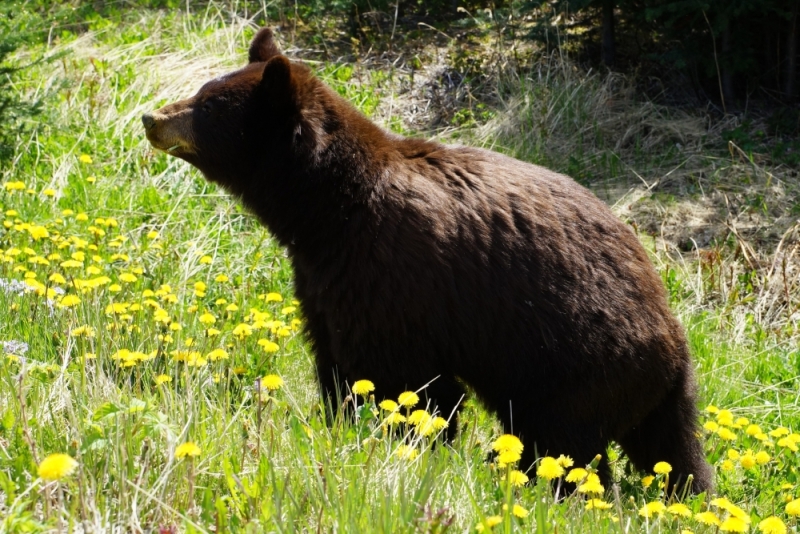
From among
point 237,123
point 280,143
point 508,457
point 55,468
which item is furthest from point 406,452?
point 237,123

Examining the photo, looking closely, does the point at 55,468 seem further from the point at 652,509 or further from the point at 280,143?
the point at 280,143

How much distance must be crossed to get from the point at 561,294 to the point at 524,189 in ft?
1.74

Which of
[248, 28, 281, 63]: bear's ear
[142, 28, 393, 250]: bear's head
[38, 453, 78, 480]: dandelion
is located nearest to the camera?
[38, 453, 78, 480]: dandelion

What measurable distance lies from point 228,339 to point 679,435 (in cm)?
256

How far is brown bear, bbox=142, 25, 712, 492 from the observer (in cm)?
411

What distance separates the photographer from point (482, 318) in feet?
13.8

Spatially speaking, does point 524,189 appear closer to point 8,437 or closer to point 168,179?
point 8,437

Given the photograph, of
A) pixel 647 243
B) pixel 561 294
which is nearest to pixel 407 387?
pixel 561 294

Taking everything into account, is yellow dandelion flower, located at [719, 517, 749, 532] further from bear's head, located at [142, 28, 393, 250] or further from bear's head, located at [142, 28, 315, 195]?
bear's head, located at [142, 28, 315, 195]

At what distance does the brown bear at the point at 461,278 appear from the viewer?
411cm

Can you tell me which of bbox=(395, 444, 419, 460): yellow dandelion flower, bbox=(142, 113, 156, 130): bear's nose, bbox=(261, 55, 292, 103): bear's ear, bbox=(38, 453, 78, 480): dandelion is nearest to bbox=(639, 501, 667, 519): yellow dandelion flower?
bbox=(395, 444, 419, 460): yellow dandelion flower

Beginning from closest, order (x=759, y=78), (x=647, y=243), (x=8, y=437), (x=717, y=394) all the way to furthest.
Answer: (x=8, y=437)
(x=717, y=394)
(x=647, y=243)
(x=759, y=78)

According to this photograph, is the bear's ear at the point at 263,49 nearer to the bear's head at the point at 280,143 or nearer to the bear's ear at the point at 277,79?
the bear's head at the point at 280,143

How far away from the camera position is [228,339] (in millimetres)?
5441
